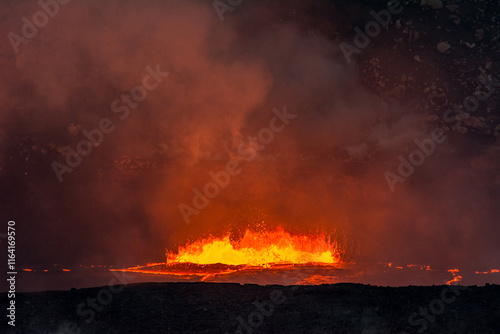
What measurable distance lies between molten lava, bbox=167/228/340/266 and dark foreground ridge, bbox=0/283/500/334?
22.9 feet

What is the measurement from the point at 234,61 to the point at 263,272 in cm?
793

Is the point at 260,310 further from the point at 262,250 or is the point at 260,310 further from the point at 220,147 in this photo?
the point at 220,147

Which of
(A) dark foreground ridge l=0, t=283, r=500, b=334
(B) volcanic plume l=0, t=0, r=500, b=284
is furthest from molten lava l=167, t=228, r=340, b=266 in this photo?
(A) dark foreground ridge l=0, t=283, r=500, b=334

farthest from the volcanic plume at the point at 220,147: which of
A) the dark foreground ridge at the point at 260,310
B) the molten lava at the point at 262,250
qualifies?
the dark foreground ridge at the point at 260,310

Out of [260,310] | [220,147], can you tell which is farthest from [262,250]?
[260,310]

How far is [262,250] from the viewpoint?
15.1 metres

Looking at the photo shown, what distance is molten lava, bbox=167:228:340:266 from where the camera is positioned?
1477cm

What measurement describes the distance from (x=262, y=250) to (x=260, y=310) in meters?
8.24

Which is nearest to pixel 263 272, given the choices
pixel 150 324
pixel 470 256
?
pixel 470 256

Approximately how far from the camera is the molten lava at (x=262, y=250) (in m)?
14.8

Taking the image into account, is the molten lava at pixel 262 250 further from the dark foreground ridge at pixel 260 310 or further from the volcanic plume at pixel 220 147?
the dark foreground ridge at pixel 260 310

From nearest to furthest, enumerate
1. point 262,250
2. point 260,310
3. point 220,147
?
point 260,310
point 262,250
point 220,147

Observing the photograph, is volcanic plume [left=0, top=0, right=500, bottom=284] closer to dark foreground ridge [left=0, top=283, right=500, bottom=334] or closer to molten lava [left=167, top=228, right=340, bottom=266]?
molten lava [left=167, top=228, right=340, bottom=266]

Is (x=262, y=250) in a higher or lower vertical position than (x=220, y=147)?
lower
